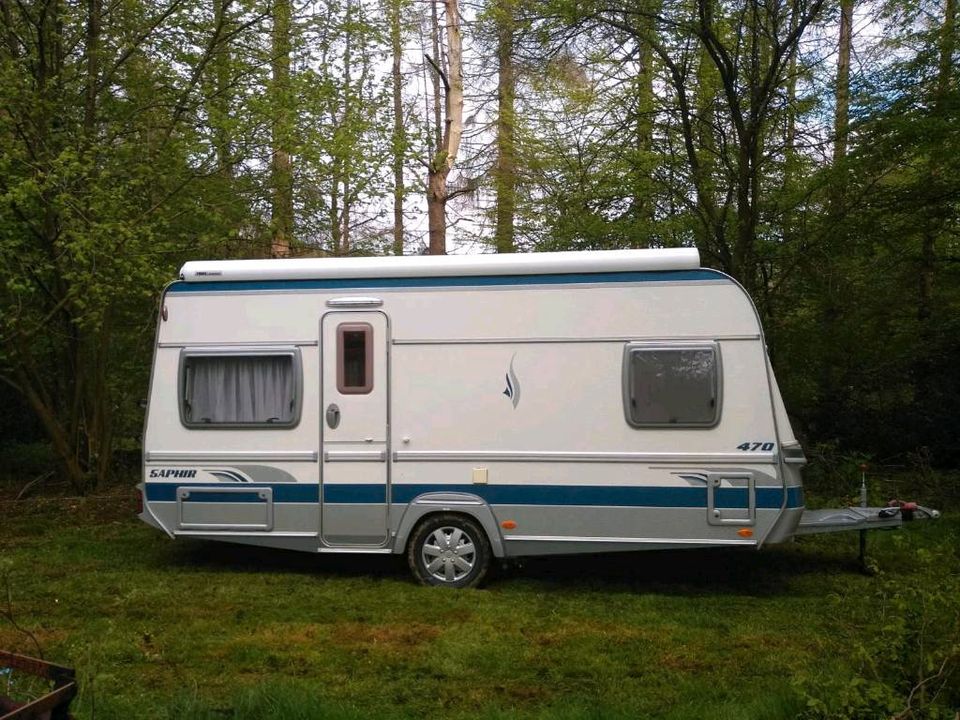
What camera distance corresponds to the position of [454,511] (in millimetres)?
8133

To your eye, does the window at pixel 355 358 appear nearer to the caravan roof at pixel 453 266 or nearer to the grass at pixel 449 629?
the caravan roof at pixel 453 266

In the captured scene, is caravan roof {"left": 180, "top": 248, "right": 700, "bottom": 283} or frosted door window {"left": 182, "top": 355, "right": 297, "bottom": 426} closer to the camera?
caravan roof {"left": 180, "top": 248, "right": 700, "bottom": 283}

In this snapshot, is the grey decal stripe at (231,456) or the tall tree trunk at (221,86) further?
→ the tall tree trunk at (221,86)

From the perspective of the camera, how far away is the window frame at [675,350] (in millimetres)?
7773

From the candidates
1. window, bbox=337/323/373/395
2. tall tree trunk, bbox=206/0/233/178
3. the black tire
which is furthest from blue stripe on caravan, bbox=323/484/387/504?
tall tree trunk, bbox=206/0/233/178

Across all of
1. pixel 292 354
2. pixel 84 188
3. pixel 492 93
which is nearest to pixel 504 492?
pixel 292 354

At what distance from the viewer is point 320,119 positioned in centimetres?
1243

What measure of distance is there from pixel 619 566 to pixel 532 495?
63.4 inches

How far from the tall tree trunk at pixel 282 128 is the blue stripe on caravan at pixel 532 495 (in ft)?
16.3

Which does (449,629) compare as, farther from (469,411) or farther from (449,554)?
(469,411)

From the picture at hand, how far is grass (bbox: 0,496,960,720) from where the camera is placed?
5.22 m

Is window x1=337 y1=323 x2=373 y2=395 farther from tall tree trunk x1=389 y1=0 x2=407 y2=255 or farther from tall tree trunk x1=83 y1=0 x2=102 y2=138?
tall tree trunk x1=389 y1=0 x2=407 y2=255

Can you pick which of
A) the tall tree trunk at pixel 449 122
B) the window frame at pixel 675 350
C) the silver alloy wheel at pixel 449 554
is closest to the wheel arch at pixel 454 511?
the silver alloy wheel at pixel 449 554

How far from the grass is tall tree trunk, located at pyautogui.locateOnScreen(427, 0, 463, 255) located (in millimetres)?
9003
